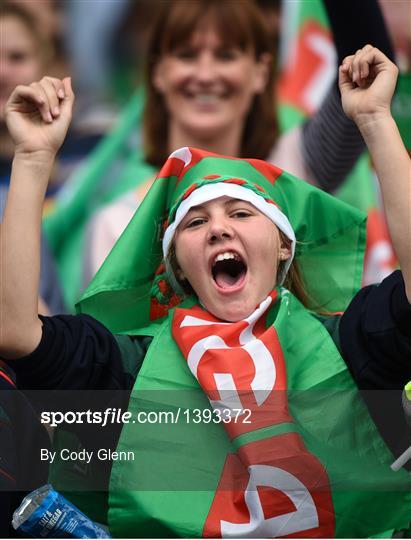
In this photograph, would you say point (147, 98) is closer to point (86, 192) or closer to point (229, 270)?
point (86, 192)

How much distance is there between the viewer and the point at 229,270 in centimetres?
226

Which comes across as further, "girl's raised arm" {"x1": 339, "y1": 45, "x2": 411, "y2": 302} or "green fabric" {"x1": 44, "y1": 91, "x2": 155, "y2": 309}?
"green fabric" {"x1": 44, "y1": 91, "x2": 155, "y2": 309}

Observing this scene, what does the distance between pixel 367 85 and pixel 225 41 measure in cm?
152

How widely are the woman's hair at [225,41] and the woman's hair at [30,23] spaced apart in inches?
18.0

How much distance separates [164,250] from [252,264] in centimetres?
19

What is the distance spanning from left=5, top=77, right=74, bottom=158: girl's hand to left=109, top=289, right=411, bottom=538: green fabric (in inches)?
17.2

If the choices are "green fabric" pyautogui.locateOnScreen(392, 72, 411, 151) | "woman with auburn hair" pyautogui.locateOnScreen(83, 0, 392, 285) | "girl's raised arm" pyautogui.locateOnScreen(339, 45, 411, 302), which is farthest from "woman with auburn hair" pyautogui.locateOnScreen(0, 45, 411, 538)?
"green fabric" pyautogui.locateOnScreen(392, 72, 411, 151)

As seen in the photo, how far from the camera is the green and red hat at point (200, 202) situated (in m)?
2.27

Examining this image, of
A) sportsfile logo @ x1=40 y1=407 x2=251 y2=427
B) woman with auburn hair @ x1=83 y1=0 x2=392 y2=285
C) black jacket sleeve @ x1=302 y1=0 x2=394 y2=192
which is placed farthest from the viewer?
woman with auburn hair @ x1=83 y1=0 x2=392 y2=285

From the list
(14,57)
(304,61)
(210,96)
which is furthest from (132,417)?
(304,61)

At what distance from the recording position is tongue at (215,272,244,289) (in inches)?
86.4

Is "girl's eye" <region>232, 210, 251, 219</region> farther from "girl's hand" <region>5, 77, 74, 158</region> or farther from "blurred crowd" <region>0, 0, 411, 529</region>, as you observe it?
"blurred crowd" <region>0, 0, 411, 529</region>

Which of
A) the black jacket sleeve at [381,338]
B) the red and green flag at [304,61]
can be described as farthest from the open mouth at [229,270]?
the red and green flag at [304,61]

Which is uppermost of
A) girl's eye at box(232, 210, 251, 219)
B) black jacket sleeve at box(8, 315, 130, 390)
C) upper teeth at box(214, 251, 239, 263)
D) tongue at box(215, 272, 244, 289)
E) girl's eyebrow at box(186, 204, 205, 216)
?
girl's eyebrow at box(186, 204, 205, 216)
